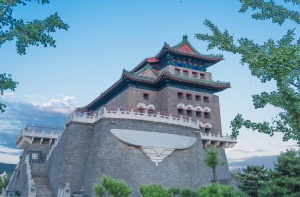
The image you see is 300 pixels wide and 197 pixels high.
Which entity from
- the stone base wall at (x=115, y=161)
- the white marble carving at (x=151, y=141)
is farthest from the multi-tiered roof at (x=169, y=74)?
the white marble carving at (x=151, y=141)

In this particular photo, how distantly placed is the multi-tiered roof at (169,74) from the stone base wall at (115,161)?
23.3 ft

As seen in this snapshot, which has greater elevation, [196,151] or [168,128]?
[168,128]

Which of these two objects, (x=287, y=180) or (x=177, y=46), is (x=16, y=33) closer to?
(x=287, y=180)

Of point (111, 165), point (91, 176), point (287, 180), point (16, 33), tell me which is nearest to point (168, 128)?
point (111, 165)

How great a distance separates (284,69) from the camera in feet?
24.1

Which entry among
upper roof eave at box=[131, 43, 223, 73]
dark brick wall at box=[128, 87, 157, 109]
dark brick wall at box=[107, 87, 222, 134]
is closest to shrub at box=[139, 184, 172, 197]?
dark brick wall at box=[107, 87, 222, 134]

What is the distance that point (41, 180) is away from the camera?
24031 mm

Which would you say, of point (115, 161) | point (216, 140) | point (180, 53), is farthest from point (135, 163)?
point (180, 53)

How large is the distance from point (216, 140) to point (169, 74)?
8.76m

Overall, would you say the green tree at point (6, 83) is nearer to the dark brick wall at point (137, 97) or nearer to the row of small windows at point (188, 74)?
the dark brick wall at point (137, 97)

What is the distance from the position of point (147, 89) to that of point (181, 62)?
584cm

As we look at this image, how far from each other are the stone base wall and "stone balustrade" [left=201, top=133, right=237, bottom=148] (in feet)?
15.8

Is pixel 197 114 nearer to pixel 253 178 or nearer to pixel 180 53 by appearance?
pixel 180 53

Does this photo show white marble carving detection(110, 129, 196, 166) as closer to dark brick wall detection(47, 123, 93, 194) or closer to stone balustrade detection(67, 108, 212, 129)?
stone balustrade detection(67, 108, 212, 129)
